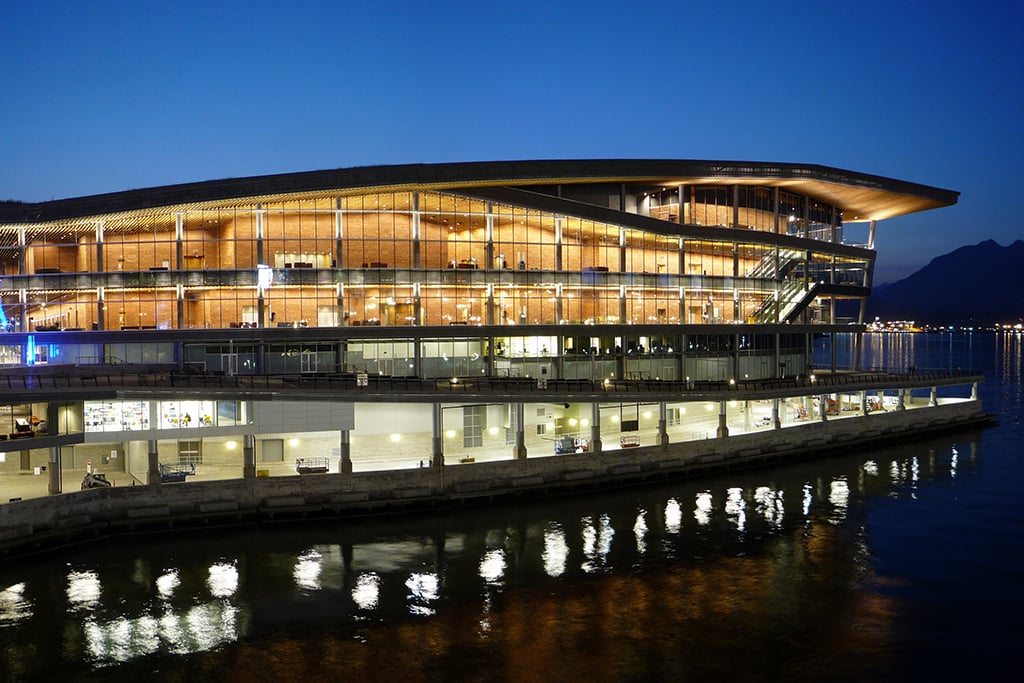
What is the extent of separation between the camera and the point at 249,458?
50.2 m

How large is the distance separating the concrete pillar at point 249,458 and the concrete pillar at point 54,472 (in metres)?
9.23

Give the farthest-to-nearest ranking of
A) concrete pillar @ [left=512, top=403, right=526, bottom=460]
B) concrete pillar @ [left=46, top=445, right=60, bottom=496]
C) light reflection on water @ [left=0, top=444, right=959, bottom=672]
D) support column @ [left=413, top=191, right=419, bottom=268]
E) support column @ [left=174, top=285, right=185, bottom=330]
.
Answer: support column @ [left=413, top=191, right=419, bottom=268], support column @ [left=174, top=285, right=185, bottom=330], concrete pillar @ [left=512, top=403, right=526, bottom=460], concrete pillar @ [left=46, top=445, right=60, bottom=496], light reflection on water @ [left=0, top=444, right=959, bottom=672]

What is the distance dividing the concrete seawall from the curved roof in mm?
23002

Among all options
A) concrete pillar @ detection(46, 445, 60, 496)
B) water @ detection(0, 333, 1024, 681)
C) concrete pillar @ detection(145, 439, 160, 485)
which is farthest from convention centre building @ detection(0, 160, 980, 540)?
water @ detection(0, 333, 1024, 681)

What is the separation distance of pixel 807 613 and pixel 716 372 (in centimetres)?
4530

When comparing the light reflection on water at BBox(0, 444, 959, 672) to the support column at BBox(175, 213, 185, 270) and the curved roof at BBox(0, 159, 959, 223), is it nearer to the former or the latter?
the support column at BBox(175, 213, 185, 270)

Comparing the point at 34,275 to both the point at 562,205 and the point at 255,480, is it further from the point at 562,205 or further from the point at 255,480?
the point at 562,205

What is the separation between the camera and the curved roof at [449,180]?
63.6 m

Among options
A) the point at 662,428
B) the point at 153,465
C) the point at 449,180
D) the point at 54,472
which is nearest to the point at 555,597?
the point at 153,465

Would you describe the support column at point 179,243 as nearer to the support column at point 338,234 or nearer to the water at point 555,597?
the support column at point 338,234

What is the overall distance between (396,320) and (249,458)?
1944 cm

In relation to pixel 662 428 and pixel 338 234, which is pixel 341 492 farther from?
pixel 338 234

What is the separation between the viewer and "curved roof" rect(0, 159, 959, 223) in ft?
209

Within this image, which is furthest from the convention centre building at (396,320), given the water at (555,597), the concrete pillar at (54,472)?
the water at (555,597)
